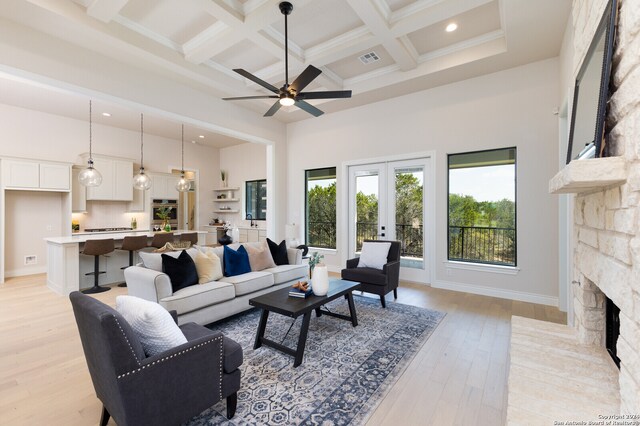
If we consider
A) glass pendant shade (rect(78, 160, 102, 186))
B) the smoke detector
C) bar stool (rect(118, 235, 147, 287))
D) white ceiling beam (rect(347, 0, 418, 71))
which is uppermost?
the smoke detector

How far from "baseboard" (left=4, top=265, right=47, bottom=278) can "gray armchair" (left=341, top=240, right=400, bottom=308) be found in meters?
6.69

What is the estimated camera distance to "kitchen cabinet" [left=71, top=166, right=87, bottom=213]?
6.46 meters

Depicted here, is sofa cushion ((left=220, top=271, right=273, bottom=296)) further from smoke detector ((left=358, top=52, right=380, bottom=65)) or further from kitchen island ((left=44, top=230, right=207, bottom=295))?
smoke detector ((left=358, top=52, right=380, bottom=65))

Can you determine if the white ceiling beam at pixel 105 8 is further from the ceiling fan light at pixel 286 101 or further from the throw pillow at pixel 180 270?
the throw pillow at pixel 180 270

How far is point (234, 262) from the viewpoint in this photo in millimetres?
3906

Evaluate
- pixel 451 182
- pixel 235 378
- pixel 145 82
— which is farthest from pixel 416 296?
pixel 145 82

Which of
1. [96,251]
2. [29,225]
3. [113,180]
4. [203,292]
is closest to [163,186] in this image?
[113,180]

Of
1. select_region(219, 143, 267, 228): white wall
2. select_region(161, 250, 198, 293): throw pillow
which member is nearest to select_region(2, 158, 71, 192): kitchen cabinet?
select_region(219, 143, 267, 228): white wall

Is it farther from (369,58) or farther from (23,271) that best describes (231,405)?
(23,271)

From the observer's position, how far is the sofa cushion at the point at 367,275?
3.99 metres

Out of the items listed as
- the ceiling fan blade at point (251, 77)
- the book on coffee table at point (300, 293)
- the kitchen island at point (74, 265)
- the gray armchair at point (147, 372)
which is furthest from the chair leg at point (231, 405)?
the kitchen island at point (74, 265)

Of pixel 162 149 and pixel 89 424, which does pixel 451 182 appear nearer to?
pixel 89 424

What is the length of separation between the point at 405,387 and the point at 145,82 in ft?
16.9

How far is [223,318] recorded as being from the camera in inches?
137
